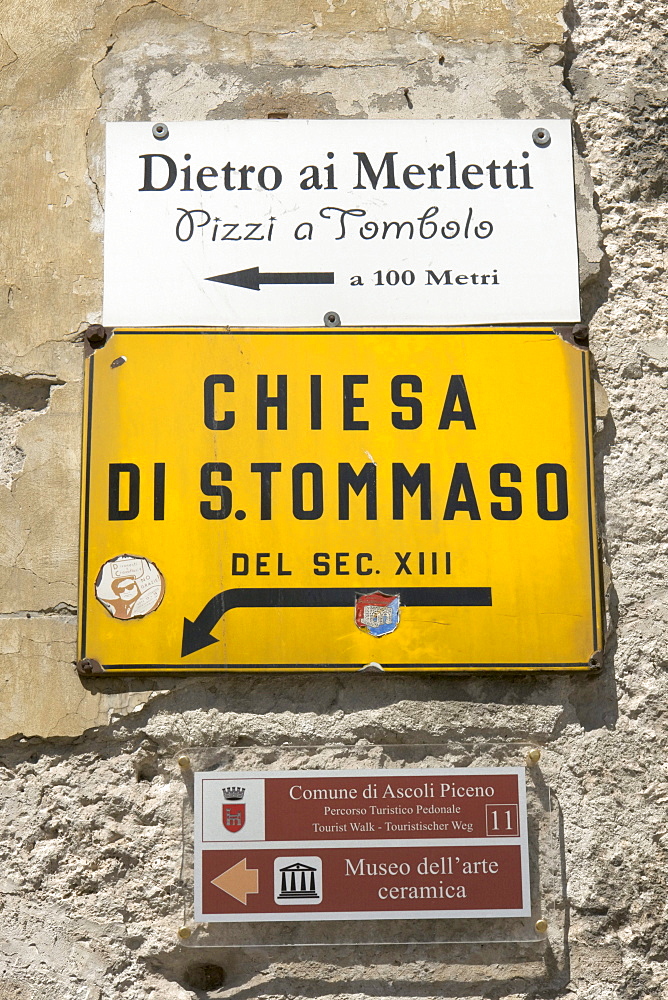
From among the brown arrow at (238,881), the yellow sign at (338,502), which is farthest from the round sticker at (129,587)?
the brown arrow at (238,881)

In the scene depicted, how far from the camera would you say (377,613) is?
60.7 inches

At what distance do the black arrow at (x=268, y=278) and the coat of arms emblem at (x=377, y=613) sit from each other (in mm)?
558

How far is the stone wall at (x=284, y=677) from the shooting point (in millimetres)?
1453

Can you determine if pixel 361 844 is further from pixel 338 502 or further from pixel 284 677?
pixel 338 502

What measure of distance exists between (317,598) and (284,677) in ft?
0.45

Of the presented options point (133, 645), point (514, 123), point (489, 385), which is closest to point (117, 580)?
point (133, 645)

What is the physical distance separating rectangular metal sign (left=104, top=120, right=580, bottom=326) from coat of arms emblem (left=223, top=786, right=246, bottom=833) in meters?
0.78

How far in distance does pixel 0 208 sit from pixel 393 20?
80 centimetres

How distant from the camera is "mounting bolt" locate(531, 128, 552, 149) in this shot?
1728mm

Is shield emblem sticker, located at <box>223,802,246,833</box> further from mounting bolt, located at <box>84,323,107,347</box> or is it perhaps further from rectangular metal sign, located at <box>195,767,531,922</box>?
mounting bolt, located at <box>84,323,107,347</box>

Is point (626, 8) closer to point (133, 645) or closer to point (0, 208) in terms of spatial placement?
point (0, 208)

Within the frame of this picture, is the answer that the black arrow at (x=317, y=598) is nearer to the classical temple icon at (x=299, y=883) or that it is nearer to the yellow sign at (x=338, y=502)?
the yellow sign at (x=338, y=502)

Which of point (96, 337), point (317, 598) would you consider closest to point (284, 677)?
point (317, 598)

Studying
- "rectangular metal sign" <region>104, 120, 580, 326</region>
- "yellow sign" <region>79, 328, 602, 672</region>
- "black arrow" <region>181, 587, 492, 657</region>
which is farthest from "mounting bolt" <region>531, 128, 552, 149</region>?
"black arrow" <region>181, 587, 492, 657</region>
